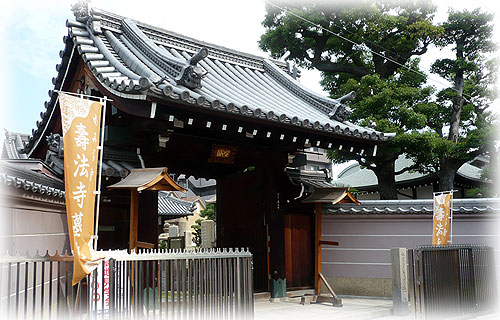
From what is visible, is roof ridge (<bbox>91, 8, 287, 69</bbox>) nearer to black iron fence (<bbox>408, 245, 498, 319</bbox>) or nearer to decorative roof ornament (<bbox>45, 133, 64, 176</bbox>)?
decorative roof ornament (<bbox>45, 133, 64, 176</bbox>)

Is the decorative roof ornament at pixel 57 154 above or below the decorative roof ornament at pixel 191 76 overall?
below

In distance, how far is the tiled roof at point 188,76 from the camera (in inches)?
311

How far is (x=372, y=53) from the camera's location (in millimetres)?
21516

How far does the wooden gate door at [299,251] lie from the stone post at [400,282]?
286cm

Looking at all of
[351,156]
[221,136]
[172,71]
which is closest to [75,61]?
[172,71]

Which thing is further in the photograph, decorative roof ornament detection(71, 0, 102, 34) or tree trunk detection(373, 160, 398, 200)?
tree trunk detection(373, 160, 398, 200)

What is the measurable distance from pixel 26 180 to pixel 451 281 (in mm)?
7393

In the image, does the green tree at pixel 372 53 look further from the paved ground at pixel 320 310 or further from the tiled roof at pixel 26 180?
the tiled roof at pixel 26 180

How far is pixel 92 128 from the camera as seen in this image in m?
5.45

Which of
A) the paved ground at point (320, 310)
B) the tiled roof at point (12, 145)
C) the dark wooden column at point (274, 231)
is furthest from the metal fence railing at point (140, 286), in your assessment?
the tiled roof at point (12, 145)

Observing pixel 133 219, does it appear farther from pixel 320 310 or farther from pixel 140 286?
pixel 320 310

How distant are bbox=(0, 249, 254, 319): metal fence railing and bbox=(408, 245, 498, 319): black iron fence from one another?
10.5 ft

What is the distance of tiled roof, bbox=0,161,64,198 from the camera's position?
5226mm

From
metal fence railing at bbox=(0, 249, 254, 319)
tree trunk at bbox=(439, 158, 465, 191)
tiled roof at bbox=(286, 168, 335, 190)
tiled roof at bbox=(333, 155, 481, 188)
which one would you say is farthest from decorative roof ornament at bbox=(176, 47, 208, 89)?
tiled roof at bbox=(333, 155, 481, 188)
